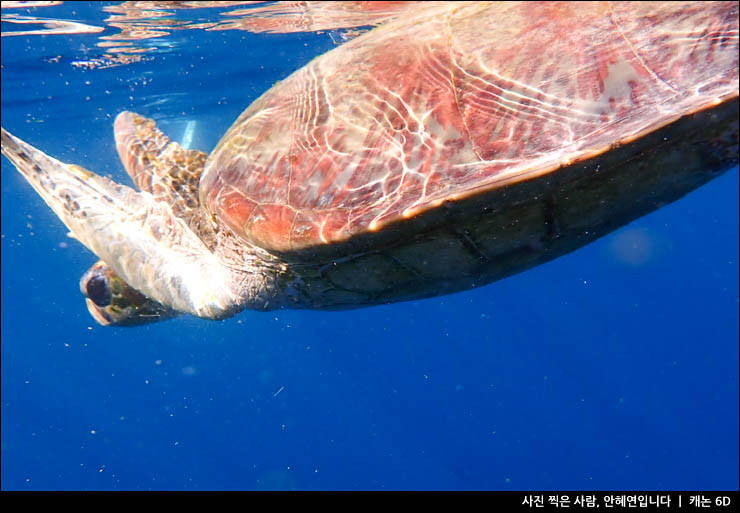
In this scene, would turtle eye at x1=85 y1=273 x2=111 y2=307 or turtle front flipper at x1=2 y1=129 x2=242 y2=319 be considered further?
turtle eye at x1=85 y1=273 x2=111 y2=307

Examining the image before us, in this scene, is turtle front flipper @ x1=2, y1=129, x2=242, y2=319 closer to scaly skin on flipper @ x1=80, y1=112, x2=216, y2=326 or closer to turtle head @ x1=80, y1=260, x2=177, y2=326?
scaly skin on flipper @ x1=80, y1=112, x2=216, y2=326

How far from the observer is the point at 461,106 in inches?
92.5

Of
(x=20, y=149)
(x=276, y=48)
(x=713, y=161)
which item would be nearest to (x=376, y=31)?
(x=713, y=161)

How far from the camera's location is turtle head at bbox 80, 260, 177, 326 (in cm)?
477

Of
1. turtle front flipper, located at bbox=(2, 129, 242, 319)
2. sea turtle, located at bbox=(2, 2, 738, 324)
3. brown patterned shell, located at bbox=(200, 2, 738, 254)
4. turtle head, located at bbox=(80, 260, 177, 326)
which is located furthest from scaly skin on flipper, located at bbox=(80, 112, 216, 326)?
brown patterned shell, located at bbox=(200, 2, 738, 254)

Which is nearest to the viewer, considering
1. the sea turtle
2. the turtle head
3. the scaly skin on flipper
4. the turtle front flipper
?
the sea turtle

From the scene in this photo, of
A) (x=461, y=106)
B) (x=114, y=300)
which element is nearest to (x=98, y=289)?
(x=114, y=300)

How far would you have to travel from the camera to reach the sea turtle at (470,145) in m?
1.92

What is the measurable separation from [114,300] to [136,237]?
1.15 m

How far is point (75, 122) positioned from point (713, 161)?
67.6 ft

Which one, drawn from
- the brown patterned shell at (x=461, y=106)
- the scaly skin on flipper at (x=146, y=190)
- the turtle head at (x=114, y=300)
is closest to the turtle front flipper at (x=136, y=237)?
the scaly skin on flipper at (x=146, y=190)

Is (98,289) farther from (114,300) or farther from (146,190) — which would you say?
(146,190)

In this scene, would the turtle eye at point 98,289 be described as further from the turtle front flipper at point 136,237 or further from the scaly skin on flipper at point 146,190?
the turtle front flipper at point 136,237
